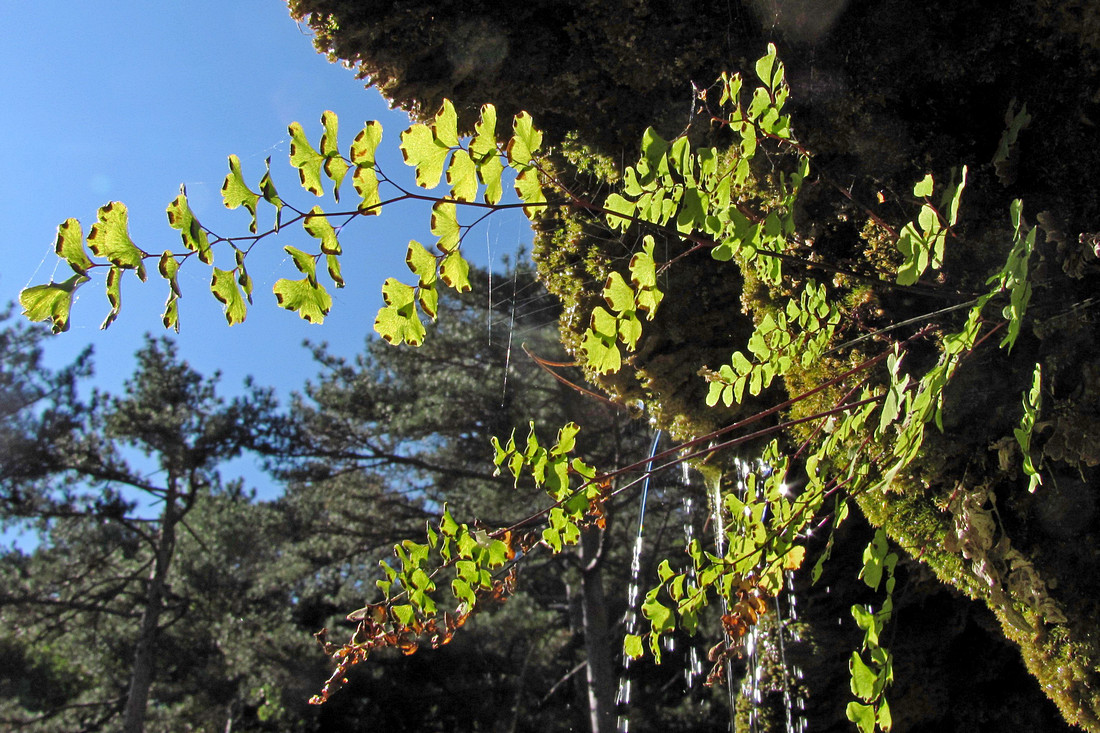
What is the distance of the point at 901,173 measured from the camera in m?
2.04

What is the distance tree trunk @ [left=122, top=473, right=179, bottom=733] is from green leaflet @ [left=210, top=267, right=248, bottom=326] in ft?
37.2

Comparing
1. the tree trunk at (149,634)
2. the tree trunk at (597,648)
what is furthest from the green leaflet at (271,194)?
the tree trunk at (149,634)

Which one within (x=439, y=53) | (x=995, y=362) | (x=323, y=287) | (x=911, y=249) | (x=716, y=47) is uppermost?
(x=439, y=53)

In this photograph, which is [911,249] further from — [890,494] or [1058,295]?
[890,494]

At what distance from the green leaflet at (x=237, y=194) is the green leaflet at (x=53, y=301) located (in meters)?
0.20

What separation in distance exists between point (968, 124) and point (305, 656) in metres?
10.4

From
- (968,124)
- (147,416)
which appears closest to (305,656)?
(147,416)

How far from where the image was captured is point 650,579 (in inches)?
396

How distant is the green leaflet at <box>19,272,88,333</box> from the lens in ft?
2.94

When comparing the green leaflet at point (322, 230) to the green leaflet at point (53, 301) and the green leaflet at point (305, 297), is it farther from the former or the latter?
the green leaflet at point (53, 301)

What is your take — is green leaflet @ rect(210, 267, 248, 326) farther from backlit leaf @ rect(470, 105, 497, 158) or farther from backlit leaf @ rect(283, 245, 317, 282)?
backlit leaf @ rect(470, 105, 497, 158)

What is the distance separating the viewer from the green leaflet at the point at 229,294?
1.02 metres

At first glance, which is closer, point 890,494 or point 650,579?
point 890,494

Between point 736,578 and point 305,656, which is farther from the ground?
point 305,656
